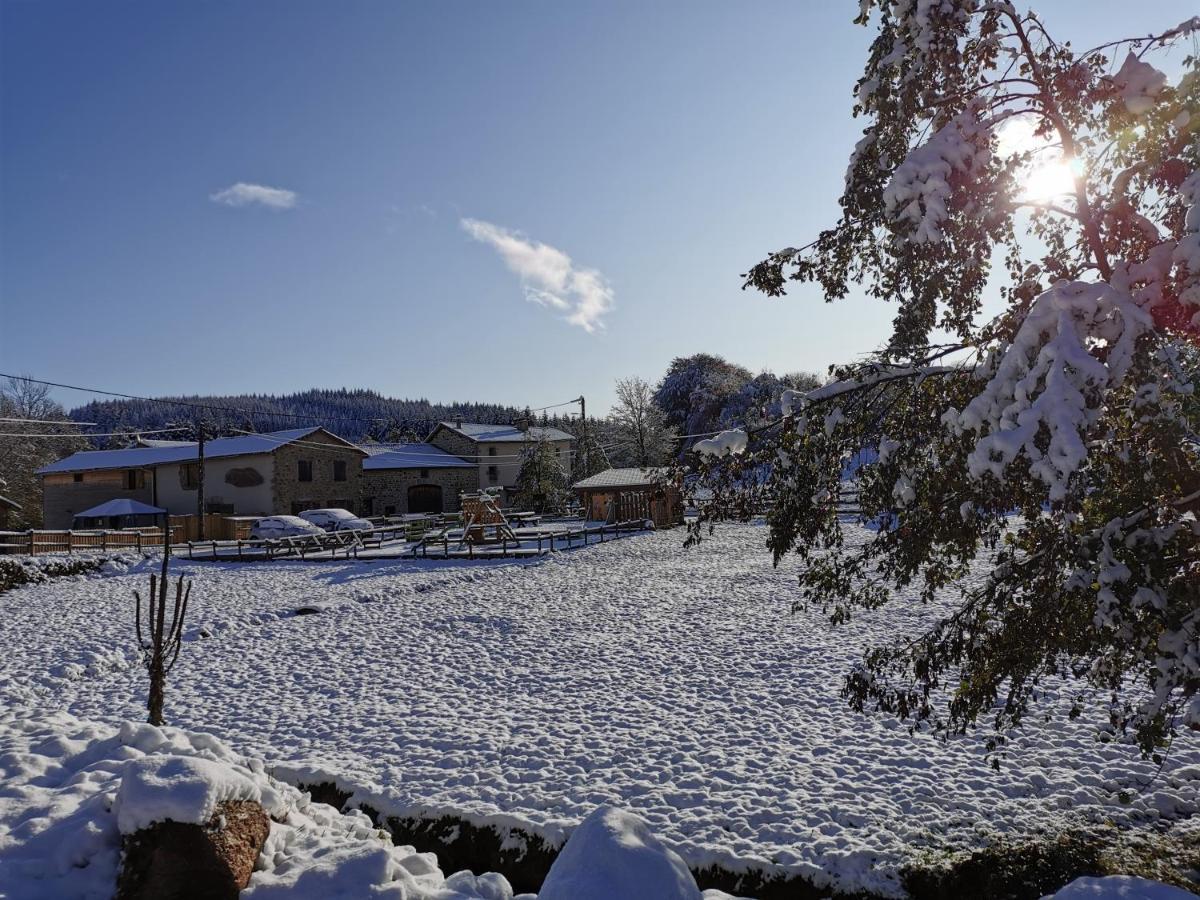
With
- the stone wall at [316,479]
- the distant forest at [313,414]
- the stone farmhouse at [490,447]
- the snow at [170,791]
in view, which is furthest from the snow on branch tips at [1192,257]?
the distant forest at [313,414]

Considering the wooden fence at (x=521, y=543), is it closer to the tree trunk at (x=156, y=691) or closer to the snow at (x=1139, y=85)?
the tree trunk at (x=156, y=691)

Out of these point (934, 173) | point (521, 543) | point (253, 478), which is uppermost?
point (934, 173)

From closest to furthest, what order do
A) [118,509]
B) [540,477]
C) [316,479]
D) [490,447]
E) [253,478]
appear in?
[118,509] → [253,478] → [316,479] → [540,477] → [490,447]

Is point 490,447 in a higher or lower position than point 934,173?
higher

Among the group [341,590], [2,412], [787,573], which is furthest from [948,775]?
[2,412]

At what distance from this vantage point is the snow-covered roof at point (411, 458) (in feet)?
147

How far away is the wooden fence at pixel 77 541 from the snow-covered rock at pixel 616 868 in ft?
99.3

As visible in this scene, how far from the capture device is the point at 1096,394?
11.3 ft

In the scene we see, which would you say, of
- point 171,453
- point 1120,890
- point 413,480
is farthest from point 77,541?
point 1120,890

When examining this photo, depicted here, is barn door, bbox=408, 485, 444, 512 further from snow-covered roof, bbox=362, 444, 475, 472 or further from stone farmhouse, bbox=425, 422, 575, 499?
stone farmhouse, bbox=425, 422, 575, 499

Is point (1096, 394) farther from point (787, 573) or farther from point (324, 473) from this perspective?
point (324, 473)

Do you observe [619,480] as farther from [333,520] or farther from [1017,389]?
[1017,389]

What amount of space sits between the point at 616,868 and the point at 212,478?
42022 mm

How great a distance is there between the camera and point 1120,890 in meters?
2.90
